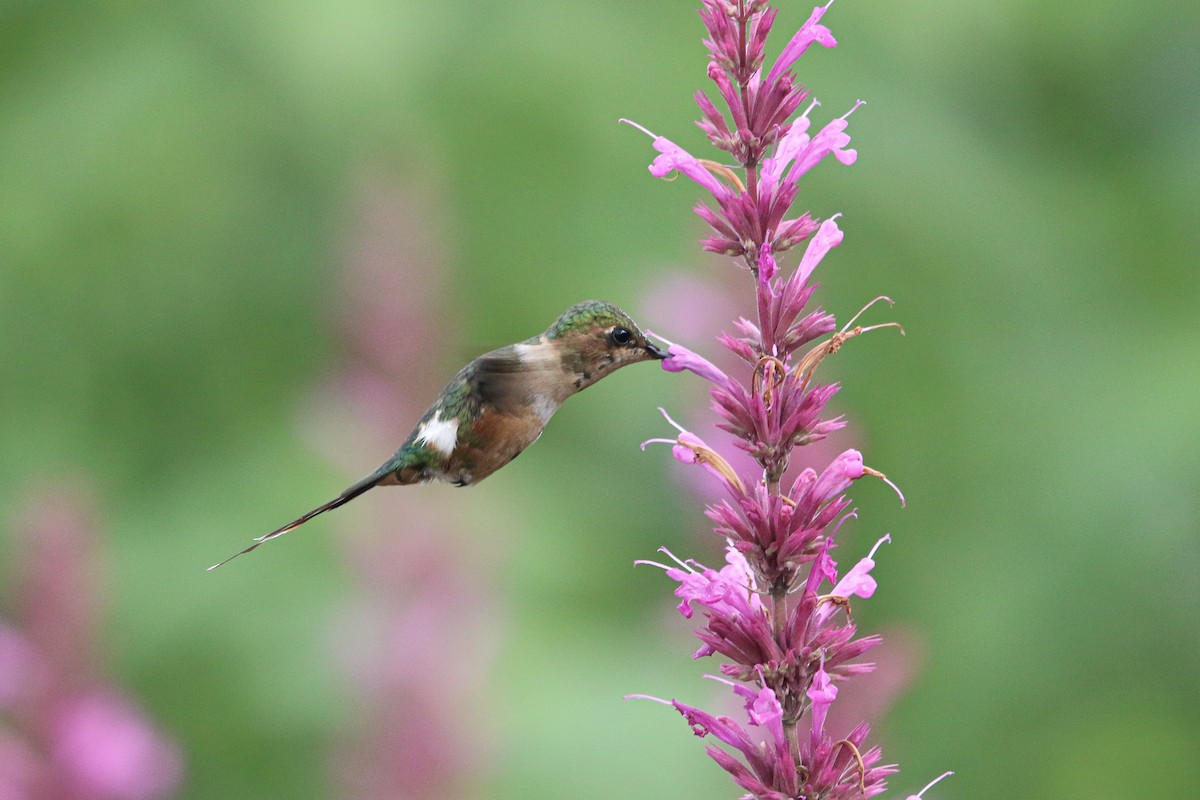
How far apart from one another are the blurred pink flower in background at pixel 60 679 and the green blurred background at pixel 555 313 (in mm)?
476

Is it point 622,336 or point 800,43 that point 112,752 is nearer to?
point 622,336

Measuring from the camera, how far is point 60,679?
4.50 meters

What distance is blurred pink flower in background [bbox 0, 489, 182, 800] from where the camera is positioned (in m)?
A: 4.33

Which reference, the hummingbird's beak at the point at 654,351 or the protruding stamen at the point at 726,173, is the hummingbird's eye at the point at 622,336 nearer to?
the hummingbird's beak at the point at 654,351

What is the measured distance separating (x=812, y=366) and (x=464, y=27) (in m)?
5.08

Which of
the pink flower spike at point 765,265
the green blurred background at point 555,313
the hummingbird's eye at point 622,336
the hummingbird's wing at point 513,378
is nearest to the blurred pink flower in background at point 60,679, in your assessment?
the green blurred background at point 555,313

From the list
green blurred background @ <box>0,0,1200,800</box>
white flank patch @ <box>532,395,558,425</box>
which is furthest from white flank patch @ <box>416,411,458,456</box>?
green blurred background @ <box>0,0,1200,800</box>

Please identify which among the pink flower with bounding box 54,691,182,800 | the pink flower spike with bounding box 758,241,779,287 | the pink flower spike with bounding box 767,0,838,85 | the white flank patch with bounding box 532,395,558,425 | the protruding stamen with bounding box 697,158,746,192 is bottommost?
the pink flower with bounding box 54,691,182,800

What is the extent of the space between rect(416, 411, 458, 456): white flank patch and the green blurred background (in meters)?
0.80

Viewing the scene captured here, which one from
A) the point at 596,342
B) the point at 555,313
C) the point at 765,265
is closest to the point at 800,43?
the point at 765,265

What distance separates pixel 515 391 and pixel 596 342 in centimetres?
24

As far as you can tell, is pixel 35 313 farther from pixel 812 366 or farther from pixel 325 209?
pixel 812 366

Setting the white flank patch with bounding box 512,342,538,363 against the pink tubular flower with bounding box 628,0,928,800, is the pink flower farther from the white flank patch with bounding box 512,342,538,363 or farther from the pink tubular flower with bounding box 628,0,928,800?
the pink tubular flower with bounding box 628,0,928,800

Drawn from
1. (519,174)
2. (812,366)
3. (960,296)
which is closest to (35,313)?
(519,174)
